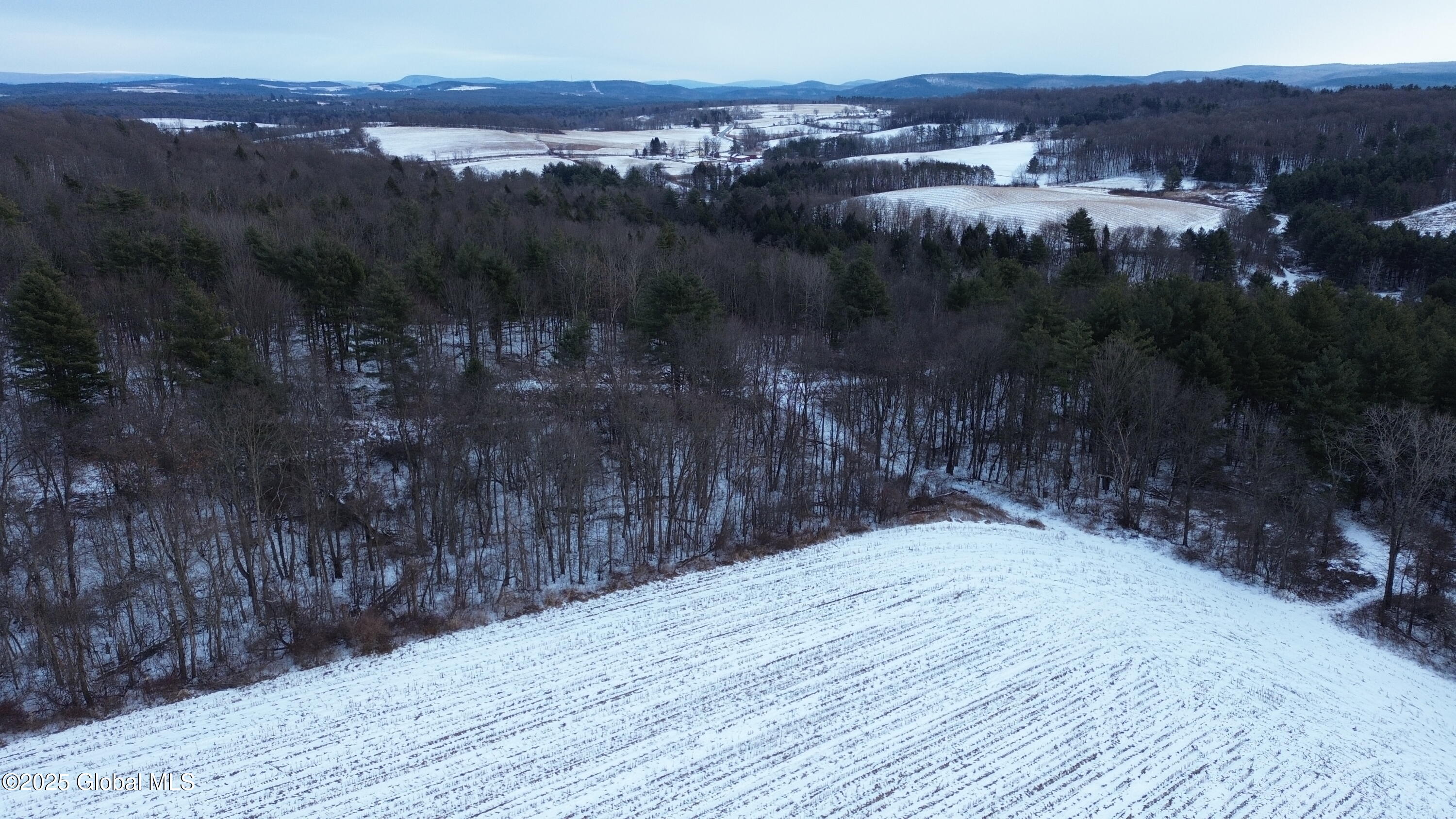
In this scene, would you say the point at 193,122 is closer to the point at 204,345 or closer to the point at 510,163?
the point at 510,163

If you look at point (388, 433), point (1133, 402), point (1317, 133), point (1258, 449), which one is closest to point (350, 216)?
point (388, 433)

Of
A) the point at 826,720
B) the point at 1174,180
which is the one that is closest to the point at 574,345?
the point at 826,720

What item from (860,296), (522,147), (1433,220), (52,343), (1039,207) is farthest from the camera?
(522,147)

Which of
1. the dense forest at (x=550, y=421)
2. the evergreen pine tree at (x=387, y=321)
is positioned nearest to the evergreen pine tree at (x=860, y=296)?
the dense forest at (x=550, y=421)

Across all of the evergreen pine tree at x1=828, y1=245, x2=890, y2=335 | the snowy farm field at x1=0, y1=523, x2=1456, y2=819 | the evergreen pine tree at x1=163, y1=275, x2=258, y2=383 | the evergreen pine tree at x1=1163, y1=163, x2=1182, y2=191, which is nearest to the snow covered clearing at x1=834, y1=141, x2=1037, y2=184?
the evergreen pine tree at x1=1163, y1=163, x2=1182, y2=191

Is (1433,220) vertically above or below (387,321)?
→ above
